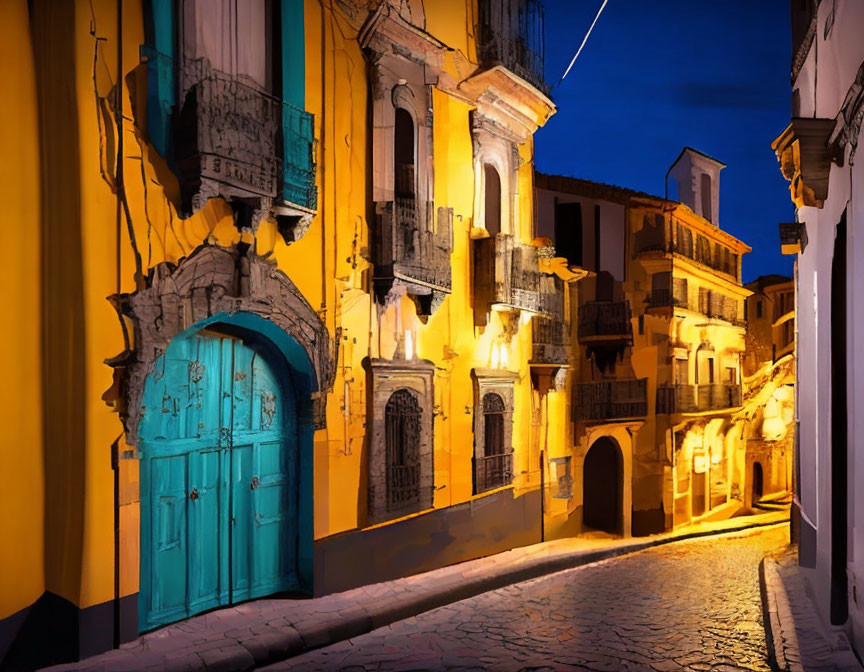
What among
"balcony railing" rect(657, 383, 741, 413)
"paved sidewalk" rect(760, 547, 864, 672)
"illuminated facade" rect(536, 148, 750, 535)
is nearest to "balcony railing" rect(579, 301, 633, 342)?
"illuminated facade" rect(536, 148, 750, 535)

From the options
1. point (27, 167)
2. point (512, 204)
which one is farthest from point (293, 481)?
point (512, 204)

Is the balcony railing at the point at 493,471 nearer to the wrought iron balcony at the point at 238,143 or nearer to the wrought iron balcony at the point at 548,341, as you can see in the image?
the wrought iron balcony at the point at 548,341

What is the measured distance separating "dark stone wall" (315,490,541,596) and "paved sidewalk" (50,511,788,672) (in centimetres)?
21

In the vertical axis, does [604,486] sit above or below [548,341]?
below

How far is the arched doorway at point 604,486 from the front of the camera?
2234 cm

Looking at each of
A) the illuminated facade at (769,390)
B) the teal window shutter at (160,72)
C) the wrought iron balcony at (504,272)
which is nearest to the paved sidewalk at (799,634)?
the wrought iron balcony at (504,272)

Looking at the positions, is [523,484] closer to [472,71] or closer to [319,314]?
[319,314]

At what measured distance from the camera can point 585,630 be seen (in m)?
8.45

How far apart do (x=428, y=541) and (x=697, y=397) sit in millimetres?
16346

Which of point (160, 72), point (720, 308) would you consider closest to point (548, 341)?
point (160, 72)

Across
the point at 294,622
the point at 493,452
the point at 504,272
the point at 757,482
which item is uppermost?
the point at 504,272

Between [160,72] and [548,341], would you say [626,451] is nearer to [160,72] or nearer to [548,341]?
[548,341]

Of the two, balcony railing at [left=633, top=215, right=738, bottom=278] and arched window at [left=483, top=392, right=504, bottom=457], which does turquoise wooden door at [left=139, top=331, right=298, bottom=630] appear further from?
balcony railing at [left=633, top=215, right=738, bottom=278]

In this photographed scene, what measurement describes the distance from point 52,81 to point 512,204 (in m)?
8.76
